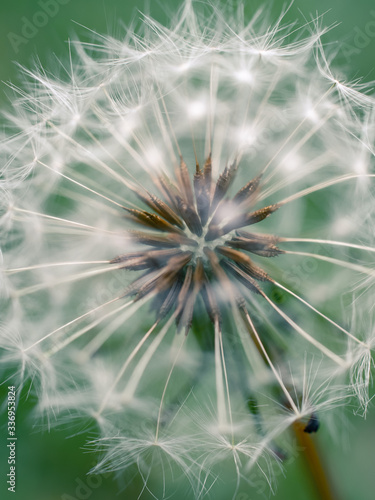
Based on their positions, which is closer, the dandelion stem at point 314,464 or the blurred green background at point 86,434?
the dandelion stem at point 314,464

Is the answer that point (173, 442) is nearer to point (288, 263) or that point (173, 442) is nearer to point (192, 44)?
point (288, 263)

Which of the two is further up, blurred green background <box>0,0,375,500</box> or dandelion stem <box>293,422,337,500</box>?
blurred green background <box>0,0,375,500</box>

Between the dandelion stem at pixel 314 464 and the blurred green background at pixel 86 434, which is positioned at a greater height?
the blurred green background at pixel 86 434

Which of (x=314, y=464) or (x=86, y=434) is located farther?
(x=86, y=434)

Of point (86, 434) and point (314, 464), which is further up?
point (86, 434)

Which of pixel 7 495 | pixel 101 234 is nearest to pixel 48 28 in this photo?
pixel 101 234
